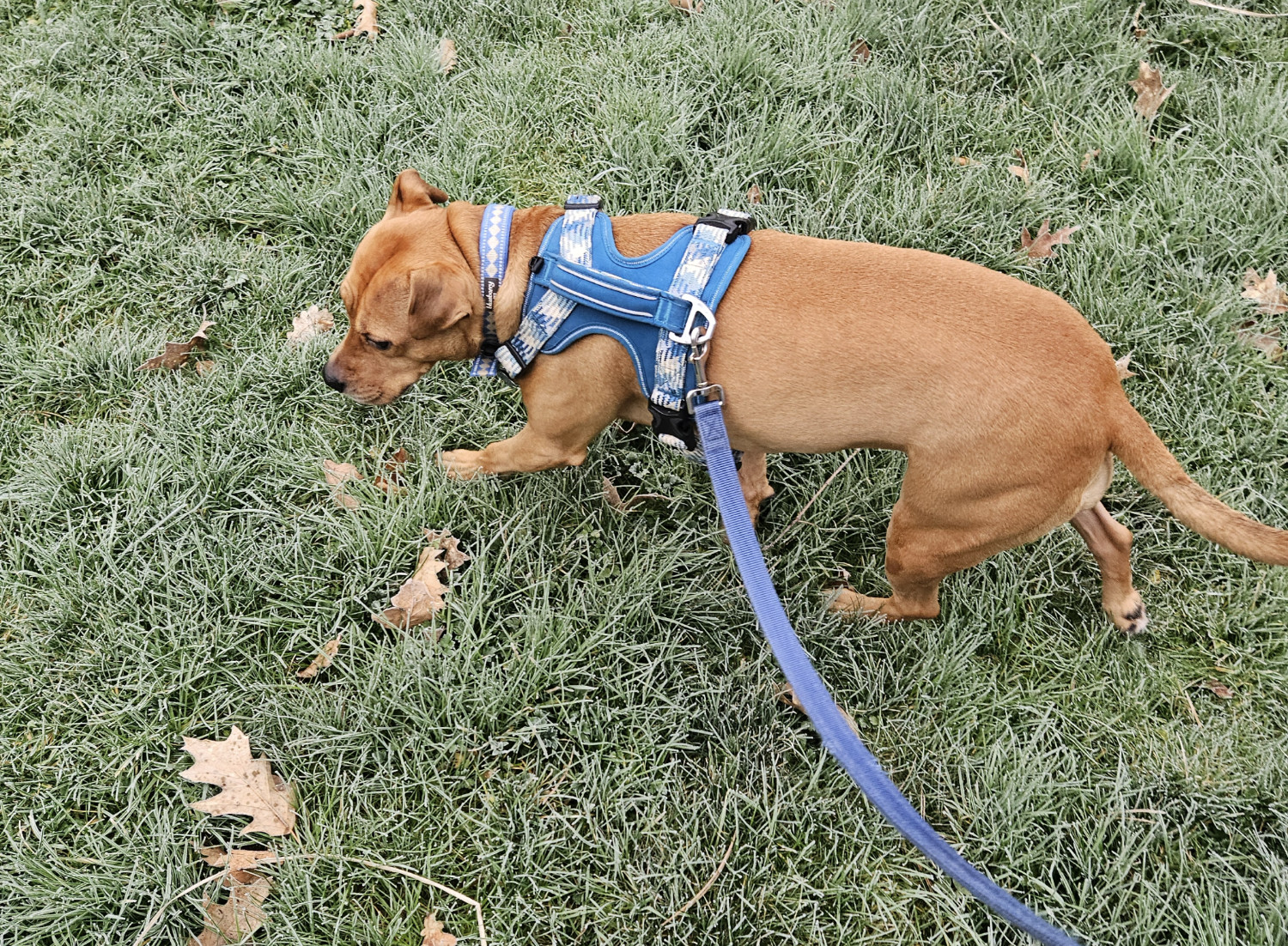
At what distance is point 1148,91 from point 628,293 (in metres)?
3.94

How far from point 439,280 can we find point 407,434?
3.92ft

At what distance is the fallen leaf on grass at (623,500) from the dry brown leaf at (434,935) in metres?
1.70

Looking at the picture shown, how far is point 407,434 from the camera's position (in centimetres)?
381

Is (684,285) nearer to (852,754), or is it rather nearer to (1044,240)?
(852,754)

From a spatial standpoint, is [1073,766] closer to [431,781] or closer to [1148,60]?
[431,781]

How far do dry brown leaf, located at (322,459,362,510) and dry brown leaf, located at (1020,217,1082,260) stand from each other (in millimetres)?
3503

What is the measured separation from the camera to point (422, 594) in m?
3.33

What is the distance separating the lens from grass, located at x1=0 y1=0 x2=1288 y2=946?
2914mm

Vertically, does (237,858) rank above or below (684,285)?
below

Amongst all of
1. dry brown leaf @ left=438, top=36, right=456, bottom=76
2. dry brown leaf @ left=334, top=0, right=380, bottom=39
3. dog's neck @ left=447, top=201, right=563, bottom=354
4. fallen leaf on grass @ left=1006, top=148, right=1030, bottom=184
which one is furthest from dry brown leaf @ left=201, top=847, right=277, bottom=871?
fallen leaf on grass @ left=1006, top=148, right=1030, bottom=184

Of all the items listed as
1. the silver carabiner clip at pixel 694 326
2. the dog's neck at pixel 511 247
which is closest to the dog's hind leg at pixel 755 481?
the silver carabiner clip at pixel 694 326

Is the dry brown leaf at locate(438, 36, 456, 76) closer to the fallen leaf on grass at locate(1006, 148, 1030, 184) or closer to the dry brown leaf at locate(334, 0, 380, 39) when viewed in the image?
the dry brown leaf at locate(334, 0, 380, 39)

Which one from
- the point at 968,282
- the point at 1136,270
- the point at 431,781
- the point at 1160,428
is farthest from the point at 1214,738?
the point at 431,781

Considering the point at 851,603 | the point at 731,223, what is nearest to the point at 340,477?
the point at 731,223
